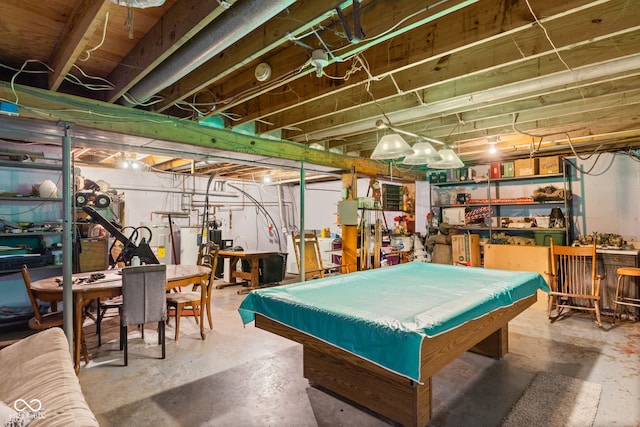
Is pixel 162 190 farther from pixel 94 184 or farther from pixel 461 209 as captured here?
pixel 461 209

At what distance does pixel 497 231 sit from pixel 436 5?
5272mm

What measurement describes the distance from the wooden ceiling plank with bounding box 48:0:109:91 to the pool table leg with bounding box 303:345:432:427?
229 cm

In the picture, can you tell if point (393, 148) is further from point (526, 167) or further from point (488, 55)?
point (526, 167)

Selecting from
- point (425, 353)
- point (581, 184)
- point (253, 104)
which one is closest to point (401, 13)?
point (425, 353)

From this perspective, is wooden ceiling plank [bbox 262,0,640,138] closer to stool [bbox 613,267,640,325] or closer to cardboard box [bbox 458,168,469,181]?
stool [bbox 613,267,640,325]

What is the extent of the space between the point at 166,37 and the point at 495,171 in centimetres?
554

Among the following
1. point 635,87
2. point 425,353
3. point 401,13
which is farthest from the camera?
point 635,87

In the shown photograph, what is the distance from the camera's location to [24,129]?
315 centimetres

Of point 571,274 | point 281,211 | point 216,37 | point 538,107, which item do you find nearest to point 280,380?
point 216,37

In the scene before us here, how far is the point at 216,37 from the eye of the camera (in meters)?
1.99

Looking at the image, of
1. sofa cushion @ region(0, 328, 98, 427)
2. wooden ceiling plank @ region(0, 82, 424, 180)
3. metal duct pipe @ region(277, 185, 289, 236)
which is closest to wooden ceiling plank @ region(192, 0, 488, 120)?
wooden ceiling plank @ region(0, 82, 424, 180)

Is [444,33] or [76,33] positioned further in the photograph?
[444,33]

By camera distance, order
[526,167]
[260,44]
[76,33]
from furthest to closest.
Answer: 1. [526,167]
2. [260,44]
3. [76,33]

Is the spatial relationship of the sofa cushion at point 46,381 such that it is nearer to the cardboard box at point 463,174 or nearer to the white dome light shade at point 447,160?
the white dome light shade at point 447,160
